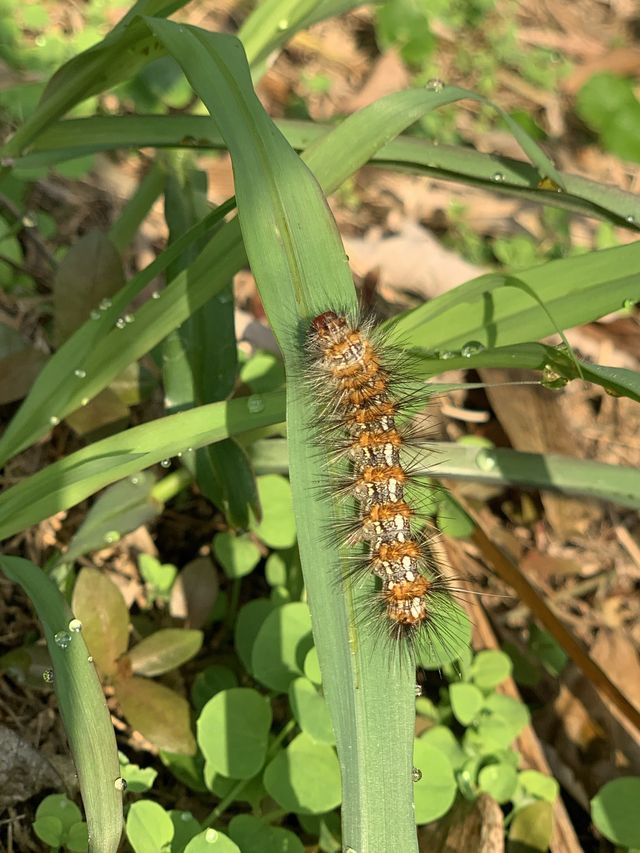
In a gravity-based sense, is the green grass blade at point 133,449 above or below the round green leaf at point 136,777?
above

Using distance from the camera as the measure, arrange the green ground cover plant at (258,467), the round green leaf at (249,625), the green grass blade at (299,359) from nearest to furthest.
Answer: the green grass blade at (299,359) → the green ground cover plant at (258,467) → the round green leaf at (249,625)

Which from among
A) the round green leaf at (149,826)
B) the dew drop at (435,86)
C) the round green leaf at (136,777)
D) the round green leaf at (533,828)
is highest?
the dew drop at (435,86)

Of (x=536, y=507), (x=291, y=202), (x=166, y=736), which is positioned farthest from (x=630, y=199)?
(x=166, y=736)

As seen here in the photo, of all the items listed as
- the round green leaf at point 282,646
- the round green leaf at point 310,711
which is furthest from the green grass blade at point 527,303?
the round green leaf at point 310,711

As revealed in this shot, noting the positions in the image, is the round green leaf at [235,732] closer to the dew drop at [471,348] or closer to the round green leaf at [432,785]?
the round green leaf at [432,785]

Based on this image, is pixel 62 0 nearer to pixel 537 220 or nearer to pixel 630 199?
pixel 537 220

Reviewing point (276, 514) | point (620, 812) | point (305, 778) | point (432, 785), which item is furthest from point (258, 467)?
point (620, 812)
